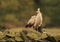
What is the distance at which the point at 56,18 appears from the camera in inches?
513

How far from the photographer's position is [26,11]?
13.2m

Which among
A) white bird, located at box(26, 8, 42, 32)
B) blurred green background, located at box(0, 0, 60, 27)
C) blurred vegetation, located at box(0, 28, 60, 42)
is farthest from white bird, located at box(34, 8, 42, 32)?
blurred green background, located at box(0, 0, 60, 27)

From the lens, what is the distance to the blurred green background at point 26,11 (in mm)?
12964

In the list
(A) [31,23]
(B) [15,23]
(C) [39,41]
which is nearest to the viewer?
(C) [39,41]

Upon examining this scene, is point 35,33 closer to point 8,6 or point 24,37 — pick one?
point 24,37

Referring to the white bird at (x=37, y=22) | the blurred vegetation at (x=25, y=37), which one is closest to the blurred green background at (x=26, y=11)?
the white bird at (x=37, y=22)

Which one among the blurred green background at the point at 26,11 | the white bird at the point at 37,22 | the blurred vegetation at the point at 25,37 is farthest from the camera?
the blurred green background at the point at 26,11

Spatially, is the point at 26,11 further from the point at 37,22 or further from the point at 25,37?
the point at 25,37

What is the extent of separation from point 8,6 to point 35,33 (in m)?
5.39

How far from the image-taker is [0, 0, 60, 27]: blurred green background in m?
13.0

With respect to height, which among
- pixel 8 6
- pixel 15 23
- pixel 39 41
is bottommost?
pixel 39 41

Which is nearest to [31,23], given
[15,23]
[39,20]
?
[39,20]

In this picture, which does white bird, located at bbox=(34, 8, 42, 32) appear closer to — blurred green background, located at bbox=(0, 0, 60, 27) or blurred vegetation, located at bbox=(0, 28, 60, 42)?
blurred vegetation, located at bbox=(0, 28, 60, 42)

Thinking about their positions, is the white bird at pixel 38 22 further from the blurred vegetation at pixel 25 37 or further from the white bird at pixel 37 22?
the blurred vegetation at pixel 25 37
